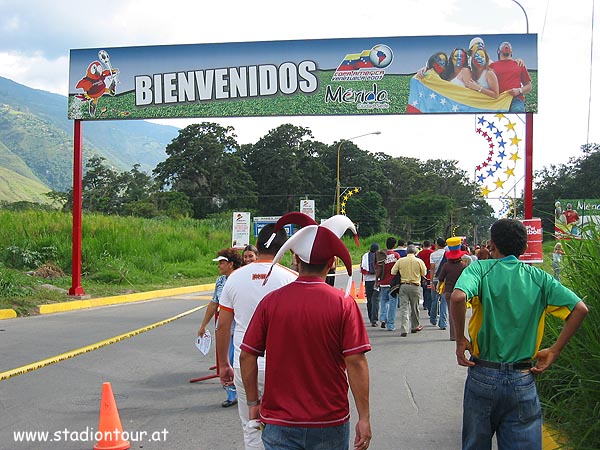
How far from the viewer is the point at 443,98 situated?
1647 cm

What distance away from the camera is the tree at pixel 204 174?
7650 cm

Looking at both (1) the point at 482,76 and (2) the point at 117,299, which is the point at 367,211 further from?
(1) the point at 482,76

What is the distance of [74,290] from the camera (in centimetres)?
2034

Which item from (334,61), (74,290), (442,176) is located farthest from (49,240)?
(442,176)

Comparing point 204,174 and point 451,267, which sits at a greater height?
point 204,174

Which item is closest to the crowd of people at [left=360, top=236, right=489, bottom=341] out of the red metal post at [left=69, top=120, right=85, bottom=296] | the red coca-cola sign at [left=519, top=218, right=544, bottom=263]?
Result: the red coca-cola sign at [left=519, top=218, right=544, bottom=263]

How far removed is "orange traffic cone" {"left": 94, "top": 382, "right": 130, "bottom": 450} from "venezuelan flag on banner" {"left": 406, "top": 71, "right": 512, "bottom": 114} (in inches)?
472

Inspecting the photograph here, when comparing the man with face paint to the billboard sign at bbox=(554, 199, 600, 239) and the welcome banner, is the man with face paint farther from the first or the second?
the billboard sign at bbox=(554, 199, 600, 239)

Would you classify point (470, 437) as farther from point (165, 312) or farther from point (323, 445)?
point (165, 312)

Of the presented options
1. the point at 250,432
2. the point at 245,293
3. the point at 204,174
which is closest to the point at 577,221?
the point at 245,293

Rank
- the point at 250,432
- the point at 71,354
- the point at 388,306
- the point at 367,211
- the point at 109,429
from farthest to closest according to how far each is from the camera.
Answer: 1. the point at 367,211
2. the point at 388,306
3. the point at 71,354
4. the point at 109,429
5. the point at 250,432

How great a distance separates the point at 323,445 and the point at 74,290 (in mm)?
17907

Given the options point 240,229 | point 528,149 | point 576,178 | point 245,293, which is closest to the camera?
point 245,293

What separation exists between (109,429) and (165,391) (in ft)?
8.65
